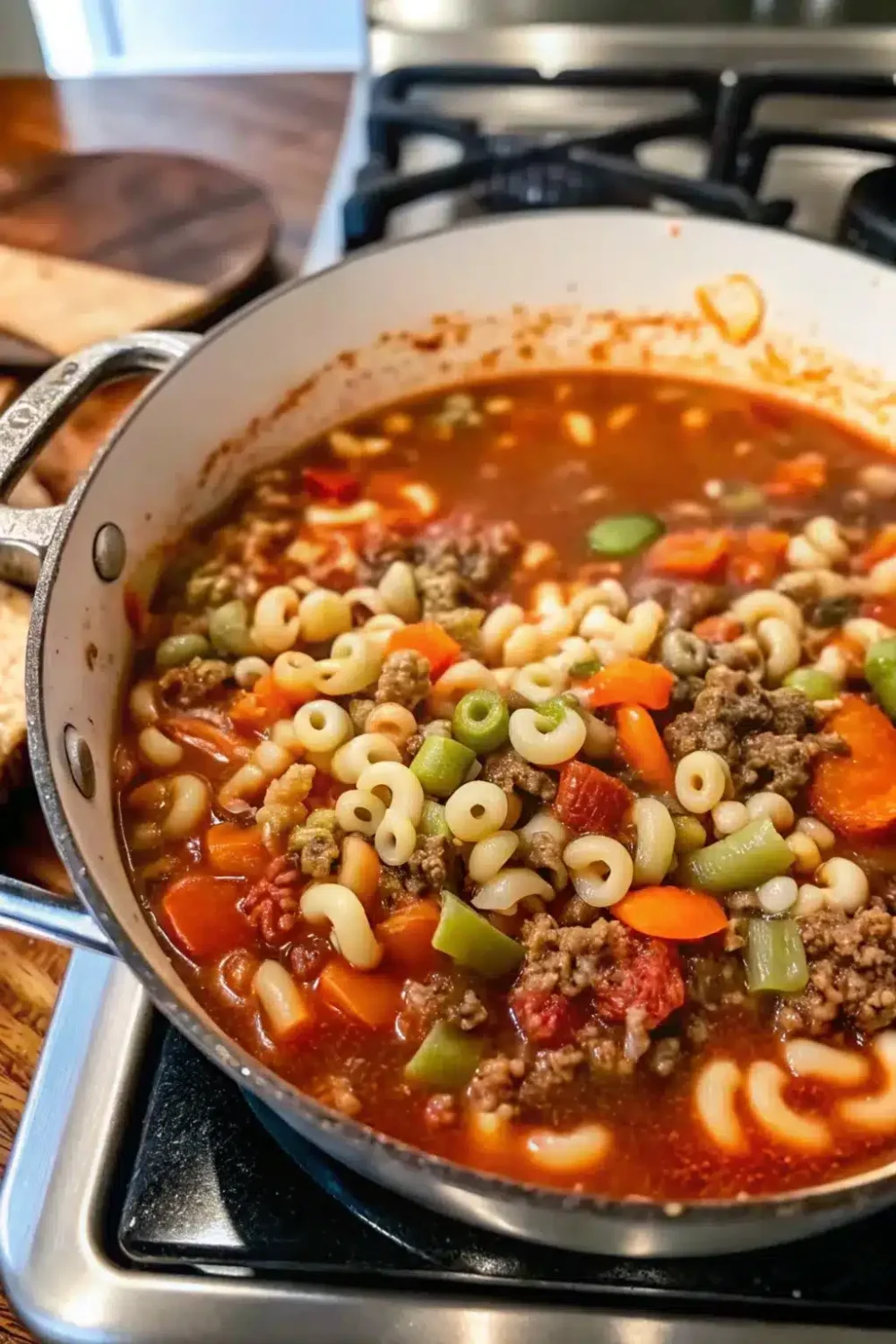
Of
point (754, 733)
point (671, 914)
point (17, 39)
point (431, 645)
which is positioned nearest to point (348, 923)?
point (671, 914)

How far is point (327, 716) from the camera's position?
64.4 inches

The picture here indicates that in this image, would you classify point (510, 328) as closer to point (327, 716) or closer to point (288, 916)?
point (327, 716)

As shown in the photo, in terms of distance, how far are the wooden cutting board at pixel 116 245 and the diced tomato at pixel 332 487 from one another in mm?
472

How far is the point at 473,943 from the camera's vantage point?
4.49 ft

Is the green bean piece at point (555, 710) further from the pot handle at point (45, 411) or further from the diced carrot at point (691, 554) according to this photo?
the pot handle at point (45, 411)

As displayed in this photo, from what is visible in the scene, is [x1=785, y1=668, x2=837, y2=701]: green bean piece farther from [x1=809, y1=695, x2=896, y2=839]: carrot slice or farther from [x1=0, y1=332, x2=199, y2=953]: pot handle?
[x1=0, y1=332, x2=199, y2=953]: pot handle

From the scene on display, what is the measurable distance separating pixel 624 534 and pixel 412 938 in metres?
0.95

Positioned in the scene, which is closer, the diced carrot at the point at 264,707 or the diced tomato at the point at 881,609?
the diced carrot at the point at 264,707

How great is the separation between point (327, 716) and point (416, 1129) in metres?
0.58

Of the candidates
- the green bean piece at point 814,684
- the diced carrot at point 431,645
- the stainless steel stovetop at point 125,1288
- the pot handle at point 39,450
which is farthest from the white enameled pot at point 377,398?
the green bean piece at point 814,684

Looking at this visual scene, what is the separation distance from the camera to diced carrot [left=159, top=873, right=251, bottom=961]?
4.73ft

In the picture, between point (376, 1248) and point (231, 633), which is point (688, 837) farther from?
point (231, 633)

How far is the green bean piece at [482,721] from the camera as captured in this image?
5.16ft

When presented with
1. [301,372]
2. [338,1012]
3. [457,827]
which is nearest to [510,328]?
[301,372]
